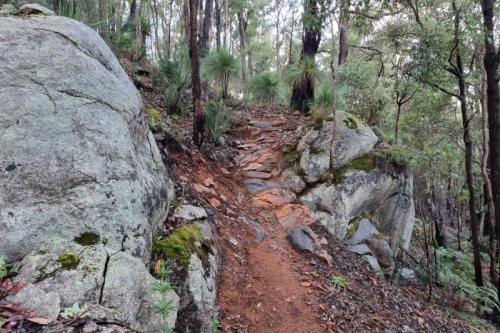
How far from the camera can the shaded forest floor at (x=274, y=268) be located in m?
4.05

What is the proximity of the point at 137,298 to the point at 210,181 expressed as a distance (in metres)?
A: 3.58

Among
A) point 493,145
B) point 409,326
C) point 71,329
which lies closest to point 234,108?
point 493,145

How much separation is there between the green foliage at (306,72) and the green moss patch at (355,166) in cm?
328

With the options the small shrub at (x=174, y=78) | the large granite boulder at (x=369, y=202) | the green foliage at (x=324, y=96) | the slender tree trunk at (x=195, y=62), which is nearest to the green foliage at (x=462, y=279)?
the large granite boulder at (x=369, y=202)

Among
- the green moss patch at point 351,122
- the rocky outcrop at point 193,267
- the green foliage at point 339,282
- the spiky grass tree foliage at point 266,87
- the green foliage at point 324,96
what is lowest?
the green foliage at point 339,282

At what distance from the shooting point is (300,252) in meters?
5.22

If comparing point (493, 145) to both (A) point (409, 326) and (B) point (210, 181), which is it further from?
(B) point (210, 181)

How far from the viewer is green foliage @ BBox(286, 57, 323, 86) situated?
31.6 feet

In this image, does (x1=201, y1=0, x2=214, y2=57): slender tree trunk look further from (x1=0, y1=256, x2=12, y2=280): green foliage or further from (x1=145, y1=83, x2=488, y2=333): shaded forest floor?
(x1=0, y1=256, x2=12, y2=280): green foliage

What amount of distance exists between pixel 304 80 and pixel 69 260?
841 cm

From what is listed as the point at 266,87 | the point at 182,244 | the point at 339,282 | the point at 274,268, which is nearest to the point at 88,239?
the point at 182,244

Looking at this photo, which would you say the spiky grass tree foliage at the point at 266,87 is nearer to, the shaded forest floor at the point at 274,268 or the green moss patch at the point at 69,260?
the shaded forest floor at the point at 274,268

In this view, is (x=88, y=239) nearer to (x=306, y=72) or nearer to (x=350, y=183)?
(x=350, y=183)

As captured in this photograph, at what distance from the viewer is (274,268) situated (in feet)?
15.6
